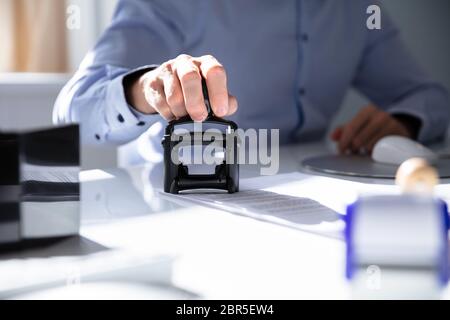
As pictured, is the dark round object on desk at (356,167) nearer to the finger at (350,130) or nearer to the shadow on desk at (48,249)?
the finger at (350,130)

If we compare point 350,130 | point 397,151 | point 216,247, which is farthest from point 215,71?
point 350,130

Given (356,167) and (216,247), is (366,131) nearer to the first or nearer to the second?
(356,167)

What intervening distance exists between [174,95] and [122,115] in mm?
174

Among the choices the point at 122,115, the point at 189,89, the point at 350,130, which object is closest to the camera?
the point at 189,89

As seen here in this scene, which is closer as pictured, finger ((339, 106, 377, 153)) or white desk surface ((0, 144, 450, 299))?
white desk surface ((0, 144, 450, 299))

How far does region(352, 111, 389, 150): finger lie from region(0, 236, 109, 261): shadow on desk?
0.53m

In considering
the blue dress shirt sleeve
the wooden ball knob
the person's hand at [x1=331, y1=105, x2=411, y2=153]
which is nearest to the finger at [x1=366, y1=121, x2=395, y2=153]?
the person's hand at [x1=331, y1=105, x2=411, y2=153]

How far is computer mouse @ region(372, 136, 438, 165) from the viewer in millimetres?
675

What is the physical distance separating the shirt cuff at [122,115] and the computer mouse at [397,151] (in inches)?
11.0

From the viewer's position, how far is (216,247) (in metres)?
0.37

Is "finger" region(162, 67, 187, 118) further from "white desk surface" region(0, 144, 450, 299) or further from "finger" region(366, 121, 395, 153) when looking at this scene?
"finger" region(366, 121, 395, 153)

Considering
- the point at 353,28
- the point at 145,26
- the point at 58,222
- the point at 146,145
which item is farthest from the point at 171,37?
the point at 58,222
